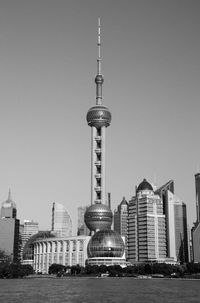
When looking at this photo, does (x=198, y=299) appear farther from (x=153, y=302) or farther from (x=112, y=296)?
(x=112, y=296)

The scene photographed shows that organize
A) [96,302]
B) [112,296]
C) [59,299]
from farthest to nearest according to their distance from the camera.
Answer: [112,296], [59,299], [96,302]

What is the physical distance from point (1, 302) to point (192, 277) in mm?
128742

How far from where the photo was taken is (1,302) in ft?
262

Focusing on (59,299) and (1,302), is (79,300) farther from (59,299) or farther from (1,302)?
(1,302)

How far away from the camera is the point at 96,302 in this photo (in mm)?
78250

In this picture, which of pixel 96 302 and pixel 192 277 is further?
pixel 192 277

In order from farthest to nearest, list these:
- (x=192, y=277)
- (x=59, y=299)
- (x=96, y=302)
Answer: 1. (x=192, y=277)
2. (x=59, y=299)
3. (x=96, y=302)

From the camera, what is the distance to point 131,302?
79.0 m

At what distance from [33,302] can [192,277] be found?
5009 inches

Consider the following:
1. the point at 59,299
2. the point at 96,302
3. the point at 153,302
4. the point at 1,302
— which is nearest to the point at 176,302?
the point at 153,302

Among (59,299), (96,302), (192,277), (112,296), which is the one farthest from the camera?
(192,277)

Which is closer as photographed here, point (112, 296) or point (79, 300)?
point (79, 300)

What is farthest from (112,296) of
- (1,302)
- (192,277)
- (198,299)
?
(192,277)

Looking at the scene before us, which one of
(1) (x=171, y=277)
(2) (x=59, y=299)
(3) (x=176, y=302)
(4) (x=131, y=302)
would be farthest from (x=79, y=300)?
(1) (x=171, y=277)
